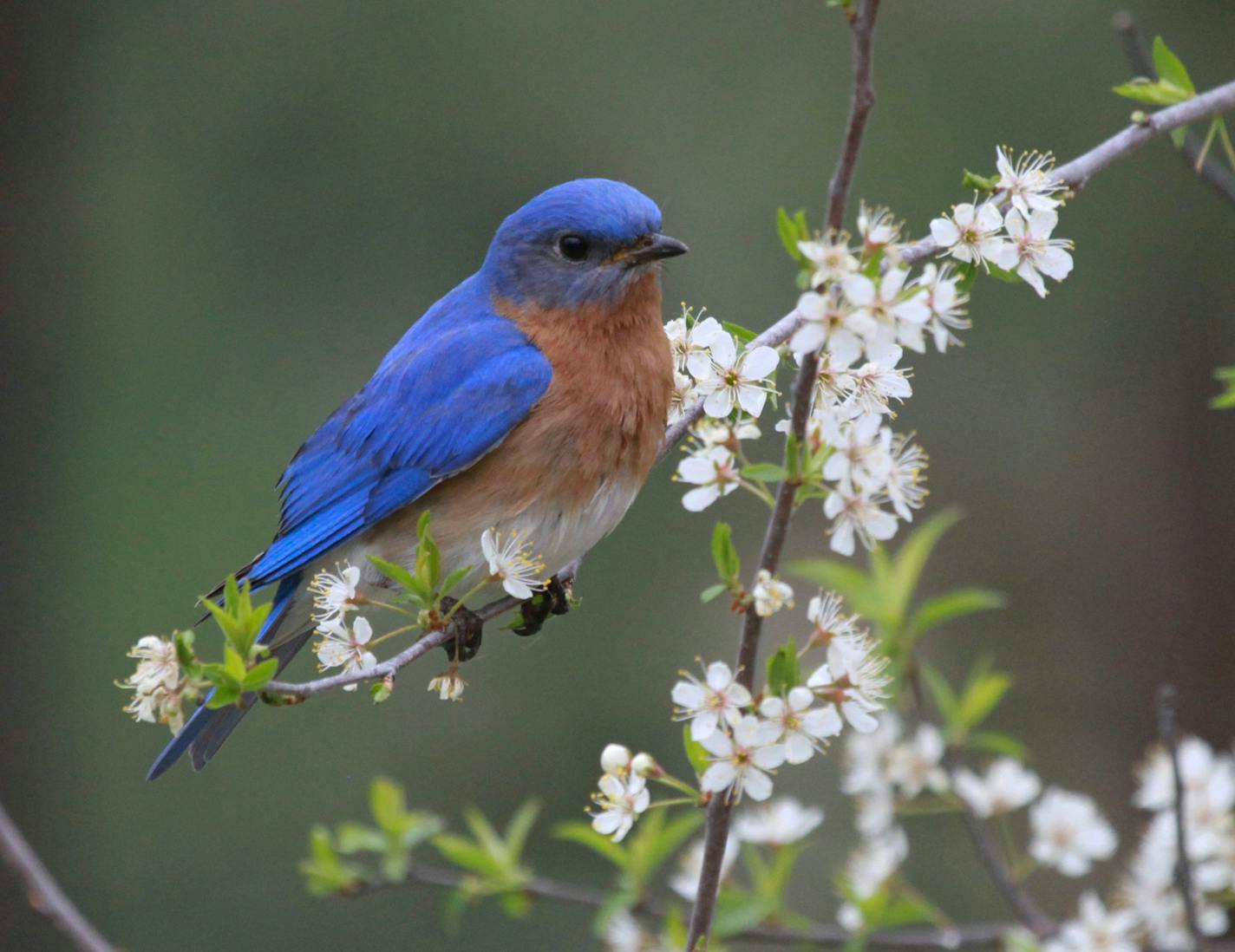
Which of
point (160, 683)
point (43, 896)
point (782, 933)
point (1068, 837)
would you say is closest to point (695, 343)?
point (160, 683)

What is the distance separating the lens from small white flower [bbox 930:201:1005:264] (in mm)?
2383

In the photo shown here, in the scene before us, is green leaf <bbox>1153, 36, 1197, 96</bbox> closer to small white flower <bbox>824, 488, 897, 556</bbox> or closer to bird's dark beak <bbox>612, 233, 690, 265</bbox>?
bird's dark beak <bbox>612, 233, 690, 265</bbox>

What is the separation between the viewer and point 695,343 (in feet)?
9.03

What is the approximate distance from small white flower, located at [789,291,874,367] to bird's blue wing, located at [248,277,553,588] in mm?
1561

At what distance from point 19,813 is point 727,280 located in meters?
4.44

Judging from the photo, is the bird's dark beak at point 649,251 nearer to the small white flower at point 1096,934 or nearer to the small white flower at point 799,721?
the small white flower at point 799,721

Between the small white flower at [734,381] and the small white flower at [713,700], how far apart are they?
516 millimetres

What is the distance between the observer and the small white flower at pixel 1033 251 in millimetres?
2414

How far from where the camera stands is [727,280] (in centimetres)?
828

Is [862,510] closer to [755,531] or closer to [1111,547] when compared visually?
[1111,547]

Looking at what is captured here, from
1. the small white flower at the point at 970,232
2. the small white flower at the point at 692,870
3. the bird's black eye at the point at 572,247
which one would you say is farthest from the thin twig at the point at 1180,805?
the bird's black eye at the point at 572,247

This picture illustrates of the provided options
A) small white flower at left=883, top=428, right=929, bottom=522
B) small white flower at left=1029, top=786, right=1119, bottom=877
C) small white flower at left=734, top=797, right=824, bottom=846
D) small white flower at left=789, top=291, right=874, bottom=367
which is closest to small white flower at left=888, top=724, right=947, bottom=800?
small white flower at left=734, top=797, right=824, bottom=846

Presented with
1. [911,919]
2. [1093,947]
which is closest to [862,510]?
[911,919]

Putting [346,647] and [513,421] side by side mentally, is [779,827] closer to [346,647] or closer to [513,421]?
[513,421]
